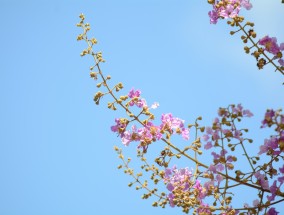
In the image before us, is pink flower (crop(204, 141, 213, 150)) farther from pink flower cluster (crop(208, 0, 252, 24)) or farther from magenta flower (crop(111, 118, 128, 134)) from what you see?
pink flower cluster (crop(208, 0, 252, 24))

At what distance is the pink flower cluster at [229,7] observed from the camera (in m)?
4.25

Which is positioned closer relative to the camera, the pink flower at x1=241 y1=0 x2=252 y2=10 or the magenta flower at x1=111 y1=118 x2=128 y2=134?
the magenta flower at x1=111 y1=118 x2=128 y2=134

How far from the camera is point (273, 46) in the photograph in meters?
4.21

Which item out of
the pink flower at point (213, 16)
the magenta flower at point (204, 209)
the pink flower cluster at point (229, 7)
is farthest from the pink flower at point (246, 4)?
the magenta flower at point (204, 209)

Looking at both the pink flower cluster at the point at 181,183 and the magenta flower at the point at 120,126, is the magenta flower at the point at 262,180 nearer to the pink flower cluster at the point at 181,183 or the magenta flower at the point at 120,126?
the pink flower cluster at the point at 181,183

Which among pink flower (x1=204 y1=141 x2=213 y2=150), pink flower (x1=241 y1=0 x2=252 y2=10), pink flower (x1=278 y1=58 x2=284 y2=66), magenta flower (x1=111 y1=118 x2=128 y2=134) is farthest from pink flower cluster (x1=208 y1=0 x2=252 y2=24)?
magenta flower (x1=111 y1=118 x2=128 y2=134)

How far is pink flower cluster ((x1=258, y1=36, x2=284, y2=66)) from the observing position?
4.18 meters

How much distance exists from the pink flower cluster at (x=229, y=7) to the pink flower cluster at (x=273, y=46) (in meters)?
0.46

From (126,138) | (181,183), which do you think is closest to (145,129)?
(126,138)

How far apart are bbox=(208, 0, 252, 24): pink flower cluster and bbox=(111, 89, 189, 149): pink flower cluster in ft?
4.52

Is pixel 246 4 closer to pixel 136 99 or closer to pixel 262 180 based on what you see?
pixel 136 99

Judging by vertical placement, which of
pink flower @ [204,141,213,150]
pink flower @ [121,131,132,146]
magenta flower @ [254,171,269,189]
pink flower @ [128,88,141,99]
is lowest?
magenta flower @ [254,171,269,189]

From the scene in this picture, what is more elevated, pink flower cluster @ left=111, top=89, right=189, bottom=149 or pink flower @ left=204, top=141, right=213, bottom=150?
pink flower cluster @ left=111, top=89, right=189, bottom=149

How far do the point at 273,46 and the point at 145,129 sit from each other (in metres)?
1.82
